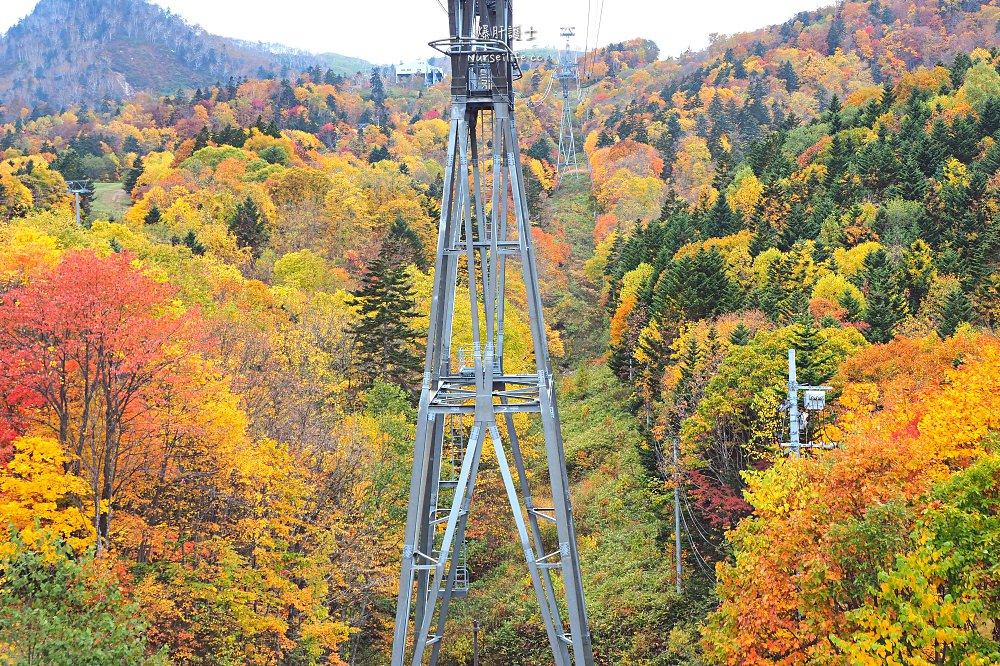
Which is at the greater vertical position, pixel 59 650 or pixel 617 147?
pixel 617 147

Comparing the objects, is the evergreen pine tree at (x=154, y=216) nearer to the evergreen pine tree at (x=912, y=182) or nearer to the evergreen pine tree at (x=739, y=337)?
the evergreen pine tree at (x=739, y=337)

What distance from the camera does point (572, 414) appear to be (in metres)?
54.9

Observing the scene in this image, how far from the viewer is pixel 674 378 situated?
3825cm

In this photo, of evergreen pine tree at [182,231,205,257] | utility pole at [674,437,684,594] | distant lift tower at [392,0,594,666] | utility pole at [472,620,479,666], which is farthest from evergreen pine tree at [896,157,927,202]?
distant lift tower at [392,0,594,666]

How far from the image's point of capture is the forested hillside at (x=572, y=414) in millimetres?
16938

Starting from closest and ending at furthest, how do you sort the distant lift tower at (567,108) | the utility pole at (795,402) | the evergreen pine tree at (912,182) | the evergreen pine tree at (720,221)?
1. the utility pole at (795,402)
2. the evergreen pine tree at (912,182)
3. the evergreen pine tree at (720,221)
4. the distant lift tower at (567,108)

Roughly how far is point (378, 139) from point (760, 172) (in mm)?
68906

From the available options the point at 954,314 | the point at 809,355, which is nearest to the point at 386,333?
the point at 809,355

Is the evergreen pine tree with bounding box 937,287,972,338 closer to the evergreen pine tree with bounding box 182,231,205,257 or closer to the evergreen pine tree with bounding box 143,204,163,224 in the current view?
the evergreen pine tree with bounding box 182,231,205,257

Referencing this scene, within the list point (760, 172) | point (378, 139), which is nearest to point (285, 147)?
point (378, 139)

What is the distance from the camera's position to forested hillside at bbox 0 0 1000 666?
1694 centimetres

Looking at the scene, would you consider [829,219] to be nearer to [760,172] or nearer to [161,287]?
[760,172]

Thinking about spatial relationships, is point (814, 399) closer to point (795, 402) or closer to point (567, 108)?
point (795, 402)

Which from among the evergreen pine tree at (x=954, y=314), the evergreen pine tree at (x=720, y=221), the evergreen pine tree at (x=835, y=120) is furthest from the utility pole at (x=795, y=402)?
the evergreen pine tree at (x=835, y=120)
